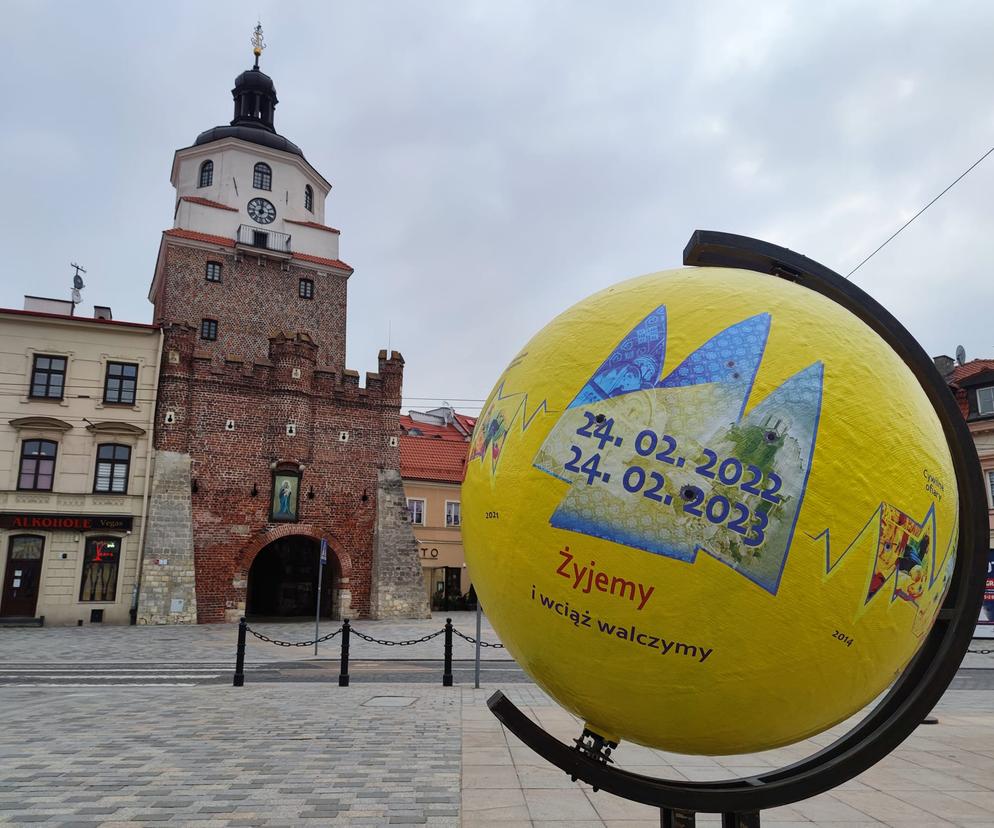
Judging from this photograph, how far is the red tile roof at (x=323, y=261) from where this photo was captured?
112ft

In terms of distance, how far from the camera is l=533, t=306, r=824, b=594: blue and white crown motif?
2424 millimetres

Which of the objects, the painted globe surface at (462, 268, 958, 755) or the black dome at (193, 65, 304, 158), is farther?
the black dome at (193, 65, 304, 158)

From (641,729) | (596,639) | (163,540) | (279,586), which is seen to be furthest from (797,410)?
(279,586)

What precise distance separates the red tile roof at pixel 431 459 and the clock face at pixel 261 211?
12.9 m

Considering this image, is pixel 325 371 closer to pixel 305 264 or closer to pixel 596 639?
pixel 305 264

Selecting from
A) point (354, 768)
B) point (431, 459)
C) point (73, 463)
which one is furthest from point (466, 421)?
point (354, 768)

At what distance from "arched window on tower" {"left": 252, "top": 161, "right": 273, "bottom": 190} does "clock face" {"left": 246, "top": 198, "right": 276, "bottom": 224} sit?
81 centimetres

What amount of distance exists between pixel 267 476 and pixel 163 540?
4.29m

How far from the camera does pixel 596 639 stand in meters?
2.56

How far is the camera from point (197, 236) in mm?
32062

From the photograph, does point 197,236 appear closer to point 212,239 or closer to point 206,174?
point 212,239

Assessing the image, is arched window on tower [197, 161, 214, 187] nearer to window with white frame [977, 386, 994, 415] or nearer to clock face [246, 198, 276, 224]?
clock face [246, 198, 276, 224]

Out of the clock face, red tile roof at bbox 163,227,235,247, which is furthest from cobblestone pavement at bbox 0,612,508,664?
the clock face

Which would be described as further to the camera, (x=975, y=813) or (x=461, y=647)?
(x=461, y=647)
